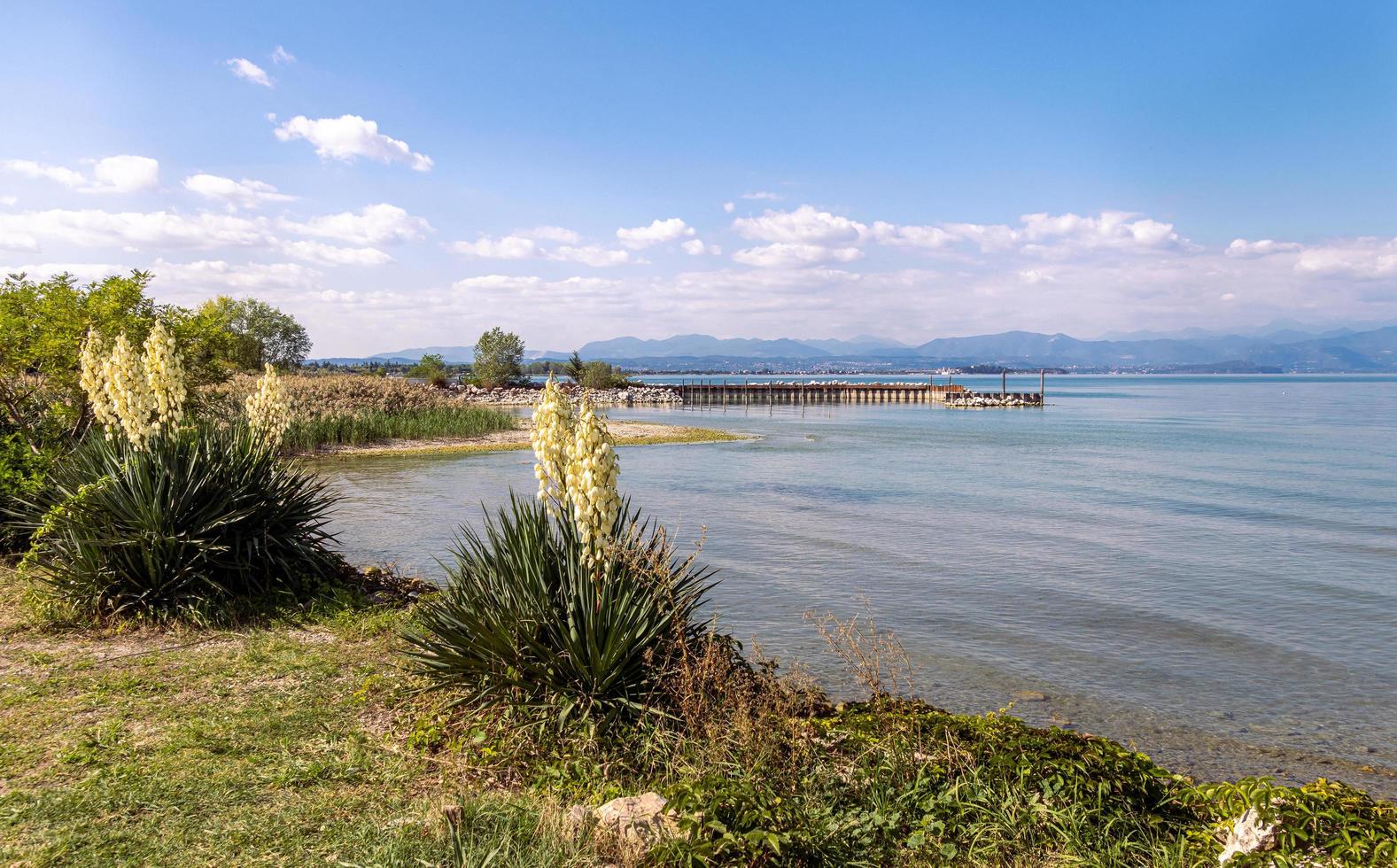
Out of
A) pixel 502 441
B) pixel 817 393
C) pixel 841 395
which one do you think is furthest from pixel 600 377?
pixel 502 441

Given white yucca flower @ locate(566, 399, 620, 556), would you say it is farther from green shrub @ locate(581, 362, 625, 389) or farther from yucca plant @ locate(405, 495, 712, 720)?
green shrub @ locate(581, 362, 625, 389)

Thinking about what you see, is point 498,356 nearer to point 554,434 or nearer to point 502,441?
point 502,441

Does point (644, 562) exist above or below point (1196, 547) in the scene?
above

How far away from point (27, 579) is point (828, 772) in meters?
8.84

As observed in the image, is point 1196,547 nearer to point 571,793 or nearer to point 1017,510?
point 1017,510

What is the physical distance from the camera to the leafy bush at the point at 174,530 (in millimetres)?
8500

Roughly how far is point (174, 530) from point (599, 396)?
6938 centimetres

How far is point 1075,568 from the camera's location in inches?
566

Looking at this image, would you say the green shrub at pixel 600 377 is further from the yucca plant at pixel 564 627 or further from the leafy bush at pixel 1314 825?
the leafy bush at pixel 1314 825

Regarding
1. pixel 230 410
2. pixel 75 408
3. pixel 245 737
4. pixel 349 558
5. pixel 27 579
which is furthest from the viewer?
pixel 230 410

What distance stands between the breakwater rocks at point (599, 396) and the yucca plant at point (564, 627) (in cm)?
5847

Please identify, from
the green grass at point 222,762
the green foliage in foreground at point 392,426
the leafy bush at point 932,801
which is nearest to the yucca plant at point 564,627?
the green grass at point 222,762

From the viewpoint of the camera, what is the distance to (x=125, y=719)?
608 centimetres

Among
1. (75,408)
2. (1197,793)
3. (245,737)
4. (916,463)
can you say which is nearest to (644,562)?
(245,737)
